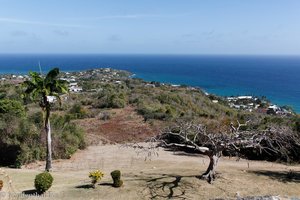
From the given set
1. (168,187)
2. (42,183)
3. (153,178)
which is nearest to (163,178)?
(153,178)

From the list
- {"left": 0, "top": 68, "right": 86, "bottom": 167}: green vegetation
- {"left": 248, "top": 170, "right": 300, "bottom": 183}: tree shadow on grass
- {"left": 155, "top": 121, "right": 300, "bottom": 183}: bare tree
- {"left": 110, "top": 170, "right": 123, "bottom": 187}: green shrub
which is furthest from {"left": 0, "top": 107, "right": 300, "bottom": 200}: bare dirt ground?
{"left": 155, "top": 121, "right": 300, "bottom": 183}: bare tree

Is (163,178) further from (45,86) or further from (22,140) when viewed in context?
(22,140)

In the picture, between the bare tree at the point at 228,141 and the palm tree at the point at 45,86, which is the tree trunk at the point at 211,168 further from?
the palm tree at the point at 45,86

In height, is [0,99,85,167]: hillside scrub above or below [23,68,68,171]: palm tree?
below

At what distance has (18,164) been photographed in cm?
2652

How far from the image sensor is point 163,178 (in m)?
20.7

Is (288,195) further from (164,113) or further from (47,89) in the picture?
(164,113)

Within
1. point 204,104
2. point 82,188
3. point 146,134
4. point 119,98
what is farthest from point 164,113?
point 82,188

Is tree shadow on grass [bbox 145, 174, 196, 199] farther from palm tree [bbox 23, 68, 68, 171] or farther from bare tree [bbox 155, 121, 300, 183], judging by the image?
palm tree [bbox 23, 68, 68, 171]

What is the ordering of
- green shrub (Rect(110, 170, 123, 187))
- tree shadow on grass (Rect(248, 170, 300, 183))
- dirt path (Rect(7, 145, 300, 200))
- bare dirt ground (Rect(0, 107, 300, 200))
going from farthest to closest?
tree shadow on grass (Rect(248, 170, 300, 183))
green shrub (Rect(110, 170, 123, 187))
dirt path (Rect(7, 145, 300, 200))
bare dirt ground (Rect(0, 107, 300, 200))

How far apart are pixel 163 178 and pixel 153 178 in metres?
0.55

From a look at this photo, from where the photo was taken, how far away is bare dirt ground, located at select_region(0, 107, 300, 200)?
18.2m

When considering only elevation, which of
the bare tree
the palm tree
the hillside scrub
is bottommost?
the hillside scrub

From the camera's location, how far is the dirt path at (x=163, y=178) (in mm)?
18266
